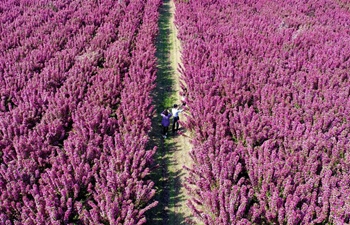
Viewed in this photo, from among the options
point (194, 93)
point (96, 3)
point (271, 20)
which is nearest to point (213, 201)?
point (194, 93)

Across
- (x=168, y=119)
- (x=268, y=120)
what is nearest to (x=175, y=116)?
(x=168, y=119)

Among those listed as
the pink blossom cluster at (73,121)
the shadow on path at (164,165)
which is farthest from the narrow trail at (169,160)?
the pink blossom cluster at (73,121)

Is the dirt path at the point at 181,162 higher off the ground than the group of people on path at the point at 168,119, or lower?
lower

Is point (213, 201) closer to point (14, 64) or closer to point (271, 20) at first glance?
point (14, 64)

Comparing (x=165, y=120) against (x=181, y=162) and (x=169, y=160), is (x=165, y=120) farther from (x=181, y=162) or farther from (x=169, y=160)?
(x=181, y=162)

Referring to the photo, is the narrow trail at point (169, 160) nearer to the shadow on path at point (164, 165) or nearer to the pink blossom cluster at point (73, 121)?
the shadow on path at point (164, 165)

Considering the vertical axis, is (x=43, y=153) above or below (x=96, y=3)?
below
